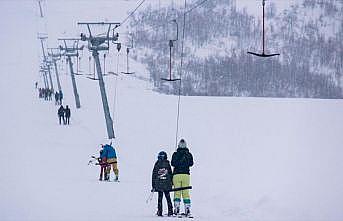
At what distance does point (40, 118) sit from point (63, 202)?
23.8 meters

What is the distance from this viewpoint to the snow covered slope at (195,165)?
12.0m

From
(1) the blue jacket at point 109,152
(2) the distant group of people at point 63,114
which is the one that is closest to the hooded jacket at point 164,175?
(1) the blue jacket at point 109,152

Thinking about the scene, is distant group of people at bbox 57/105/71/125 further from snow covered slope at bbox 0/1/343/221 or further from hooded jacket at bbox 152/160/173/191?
hooded jacket at bbox 152/160/173/191

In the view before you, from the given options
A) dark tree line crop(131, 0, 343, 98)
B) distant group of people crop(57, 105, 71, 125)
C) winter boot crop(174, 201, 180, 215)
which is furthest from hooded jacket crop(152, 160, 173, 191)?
dark tree line crop(131, 0, 343, 98)

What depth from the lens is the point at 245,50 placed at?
117 metres

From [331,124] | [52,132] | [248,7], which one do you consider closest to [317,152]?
[52,132]

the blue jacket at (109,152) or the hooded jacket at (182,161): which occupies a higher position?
the hooded jacket at (182,161)

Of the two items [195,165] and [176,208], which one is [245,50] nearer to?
[195,165]

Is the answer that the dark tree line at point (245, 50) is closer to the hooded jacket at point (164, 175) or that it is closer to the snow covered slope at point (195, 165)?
Answer: the snow covered slope at point (195, 165)

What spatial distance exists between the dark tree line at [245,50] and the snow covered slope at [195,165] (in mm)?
56809

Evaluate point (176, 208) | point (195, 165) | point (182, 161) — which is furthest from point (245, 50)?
point (182, 161)

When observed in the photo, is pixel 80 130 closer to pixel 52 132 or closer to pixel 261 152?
pixel 52 132

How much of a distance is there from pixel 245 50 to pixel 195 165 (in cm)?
9806

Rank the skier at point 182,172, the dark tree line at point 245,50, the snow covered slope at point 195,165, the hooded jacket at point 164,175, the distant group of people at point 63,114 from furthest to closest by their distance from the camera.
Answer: the dark tree line at point 245,50
the distant group of people at point 63,114
the snow covered slope at point 195,165
the hooded jacket at point 164,175
the skier at point 182,172
